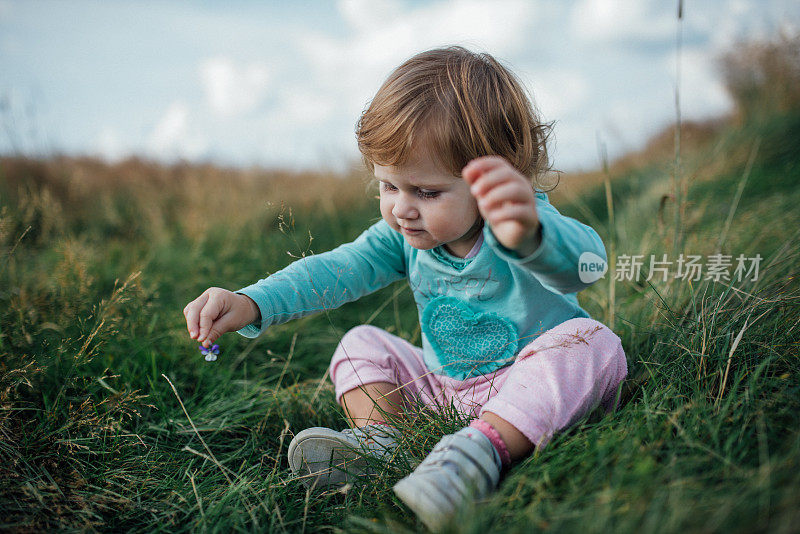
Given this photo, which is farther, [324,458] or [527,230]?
[324,458]

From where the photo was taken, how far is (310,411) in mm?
1776

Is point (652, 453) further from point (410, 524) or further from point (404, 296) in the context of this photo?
point (404, 296)

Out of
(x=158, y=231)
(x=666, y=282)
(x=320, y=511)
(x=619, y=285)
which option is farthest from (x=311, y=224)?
(x=320, y=511)

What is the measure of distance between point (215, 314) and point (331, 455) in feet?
1.56

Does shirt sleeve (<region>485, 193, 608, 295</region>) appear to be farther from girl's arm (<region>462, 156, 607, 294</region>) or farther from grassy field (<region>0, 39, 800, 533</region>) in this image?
grassy field (<region>0, 39, 800, 533</region>)

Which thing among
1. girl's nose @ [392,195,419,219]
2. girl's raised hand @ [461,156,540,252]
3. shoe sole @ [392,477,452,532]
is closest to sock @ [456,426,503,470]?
shoe sole @ [392,477,452,532]

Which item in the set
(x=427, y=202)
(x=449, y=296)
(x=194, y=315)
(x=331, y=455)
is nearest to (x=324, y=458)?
(x=331, y=455)

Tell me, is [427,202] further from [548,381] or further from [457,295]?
[548,381]

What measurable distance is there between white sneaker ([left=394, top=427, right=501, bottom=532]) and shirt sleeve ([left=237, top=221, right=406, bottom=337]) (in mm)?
617

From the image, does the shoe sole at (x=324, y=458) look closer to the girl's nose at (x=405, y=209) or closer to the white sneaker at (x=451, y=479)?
the white sneaker at (x=451, y=479)

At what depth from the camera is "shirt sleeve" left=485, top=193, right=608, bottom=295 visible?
46.5 inches

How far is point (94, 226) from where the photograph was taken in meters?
3.91

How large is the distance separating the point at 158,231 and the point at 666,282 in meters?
3.15

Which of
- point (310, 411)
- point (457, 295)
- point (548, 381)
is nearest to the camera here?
point (548, 381)
